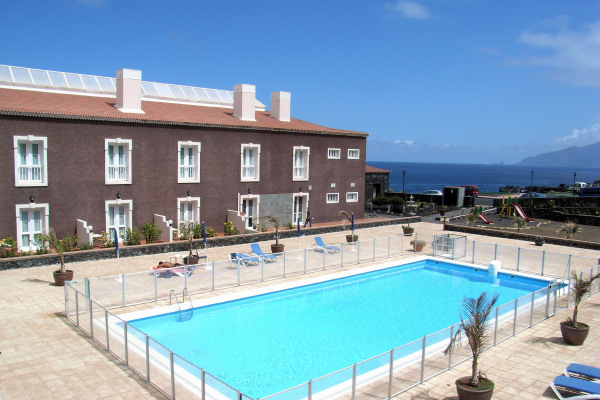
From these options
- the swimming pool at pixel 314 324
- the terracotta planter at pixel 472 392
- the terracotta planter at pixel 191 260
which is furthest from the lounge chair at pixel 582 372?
the terracotta planter at pixel 191 260

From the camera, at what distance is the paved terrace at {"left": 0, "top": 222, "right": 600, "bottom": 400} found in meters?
10.2

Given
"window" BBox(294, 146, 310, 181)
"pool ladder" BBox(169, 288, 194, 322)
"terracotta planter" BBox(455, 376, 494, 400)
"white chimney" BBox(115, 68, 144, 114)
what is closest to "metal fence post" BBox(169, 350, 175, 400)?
"terracotta planter" BBox(455, 376, 494, 400)

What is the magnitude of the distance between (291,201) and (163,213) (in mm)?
9172

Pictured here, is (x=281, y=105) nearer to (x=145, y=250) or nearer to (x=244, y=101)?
(x=244, y=101)

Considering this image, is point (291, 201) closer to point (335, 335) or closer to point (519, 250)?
point (519, 250)

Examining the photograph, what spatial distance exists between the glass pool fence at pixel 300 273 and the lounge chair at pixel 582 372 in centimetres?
218

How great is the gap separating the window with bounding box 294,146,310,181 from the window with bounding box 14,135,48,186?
15.5 m

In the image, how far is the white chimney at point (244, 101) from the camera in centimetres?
3141

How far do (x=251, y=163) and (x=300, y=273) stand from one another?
470 inches

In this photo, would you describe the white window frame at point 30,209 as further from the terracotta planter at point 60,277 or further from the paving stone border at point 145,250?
the terracotta planter at point 60,277

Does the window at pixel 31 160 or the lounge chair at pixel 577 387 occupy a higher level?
the window at pixel 31 160

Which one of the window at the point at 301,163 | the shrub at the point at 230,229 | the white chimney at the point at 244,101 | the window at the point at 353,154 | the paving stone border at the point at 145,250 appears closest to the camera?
the paving stone border at the point at 145,250

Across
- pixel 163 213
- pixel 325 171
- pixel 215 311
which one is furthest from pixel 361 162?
pixel 215 311

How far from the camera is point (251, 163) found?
30.7 metres
